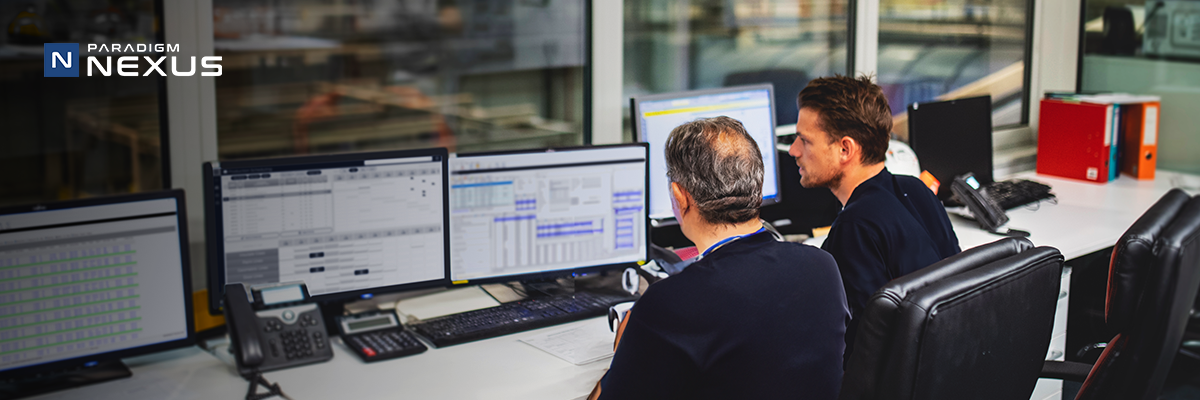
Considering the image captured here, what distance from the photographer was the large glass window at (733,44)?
291cm

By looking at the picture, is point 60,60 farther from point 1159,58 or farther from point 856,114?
point 1159,58

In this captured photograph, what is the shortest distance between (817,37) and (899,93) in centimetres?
50

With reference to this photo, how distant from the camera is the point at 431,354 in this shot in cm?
184

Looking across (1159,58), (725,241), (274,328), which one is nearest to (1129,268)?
(725,241)

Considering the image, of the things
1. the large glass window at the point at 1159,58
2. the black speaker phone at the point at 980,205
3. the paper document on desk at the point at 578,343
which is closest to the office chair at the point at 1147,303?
the paper document on desk at the point at 578,343

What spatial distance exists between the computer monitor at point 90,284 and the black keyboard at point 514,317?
501 mm

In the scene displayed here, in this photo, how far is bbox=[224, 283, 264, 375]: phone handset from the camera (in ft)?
5.54

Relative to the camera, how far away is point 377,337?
1.91 meters

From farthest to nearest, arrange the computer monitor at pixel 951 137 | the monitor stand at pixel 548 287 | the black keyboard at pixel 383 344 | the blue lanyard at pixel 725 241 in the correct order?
the computer monitor at pixel 951 137 → the monitor stand at pixel 548 287 → the black keyboard at pixel 383 344 → the blue lanyard at pixel 725 241

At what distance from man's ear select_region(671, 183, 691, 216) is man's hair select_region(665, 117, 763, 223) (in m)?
0.01

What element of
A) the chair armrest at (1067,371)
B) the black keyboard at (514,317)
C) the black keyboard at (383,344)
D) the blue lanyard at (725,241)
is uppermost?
the blue lanyard at (725,241)

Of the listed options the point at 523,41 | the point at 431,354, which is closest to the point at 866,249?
the point at 431,354

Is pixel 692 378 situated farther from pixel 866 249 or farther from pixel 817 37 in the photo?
pixel 817 37

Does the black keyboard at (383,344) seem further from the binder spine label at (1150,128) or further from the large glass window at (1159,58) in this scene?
the large glass window at (1159,58)
